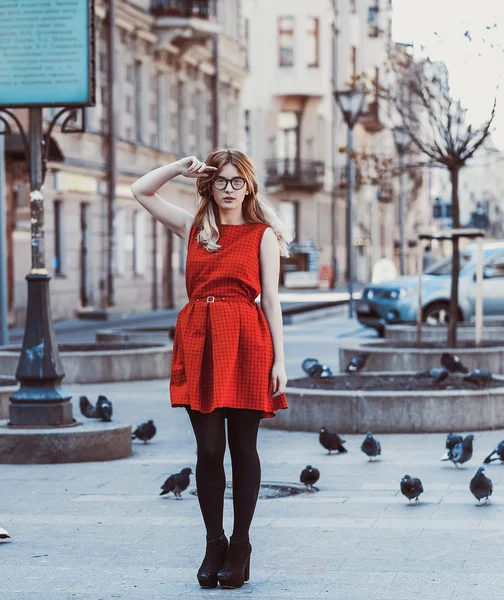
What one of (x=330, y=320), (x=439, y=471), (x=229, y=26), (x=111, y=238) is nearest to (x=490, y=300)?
(x=330, y=320)

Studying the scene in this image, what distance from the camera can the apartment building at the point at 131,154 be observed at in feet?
107

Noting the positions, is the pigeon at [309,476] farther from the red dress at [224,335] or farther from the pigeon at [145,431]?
the red dress at [224,335]

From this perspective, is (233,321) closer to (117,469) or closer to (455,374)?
(117,469)

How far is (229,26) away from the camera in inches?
1959

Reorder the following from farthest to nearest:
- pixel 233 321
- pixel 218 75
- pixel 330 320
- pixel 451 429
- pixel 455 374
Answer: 1. pixel 218 75
2. pixel 330 320
3. pixel 455 374
4. pixel 451 429
5. pixel 233 321

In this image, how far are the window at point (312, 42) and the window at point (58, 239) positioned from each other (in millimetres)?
31754

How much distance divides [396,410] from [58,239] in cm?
2236

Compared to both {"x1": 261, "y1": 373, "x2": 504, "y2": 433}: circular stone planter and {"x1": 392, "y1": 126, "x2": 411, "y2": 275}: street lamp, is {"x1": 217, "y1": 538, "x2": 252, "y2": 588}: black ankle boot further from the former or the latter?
{"x1": 392, "y1": 126, "x2": 411, "y2": 275}: street lamp


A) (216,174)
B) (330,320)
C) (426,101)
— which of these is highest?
(426,101)

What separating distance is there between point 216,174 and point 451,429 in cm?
651

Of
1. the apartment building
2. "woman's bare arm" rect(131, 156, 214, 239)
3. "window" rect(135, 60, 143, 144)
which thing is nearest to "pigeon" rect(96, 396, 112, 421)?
"woman's bare arm" rect(131, 156, 214, 239)

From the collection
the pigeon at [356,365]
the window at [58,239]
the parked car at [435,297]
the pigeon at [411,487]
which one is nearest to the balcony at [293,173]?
the window at [58,239]

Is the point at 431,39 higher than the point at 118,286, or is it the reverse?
the point at 431,39

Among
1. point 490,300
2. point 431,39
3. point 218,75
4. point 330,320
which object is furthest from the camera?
point 218,75
